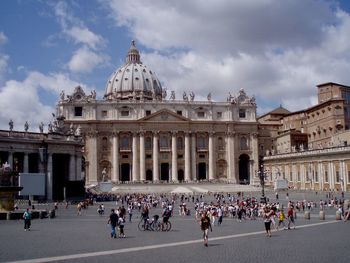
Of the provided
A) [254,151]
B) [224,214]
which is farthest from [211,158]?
[224,214]

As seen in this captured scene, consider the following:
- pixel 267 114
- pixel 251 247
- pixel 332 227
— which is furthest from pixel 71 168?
pixel 267 114

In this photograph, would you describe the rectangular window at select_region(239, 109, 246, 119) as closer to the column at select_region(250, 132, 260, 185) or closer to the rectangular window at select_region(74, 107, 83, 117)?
the column at select_region(250, 132, 260, 185)

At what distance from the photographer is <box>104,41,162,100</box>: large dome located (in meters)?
109

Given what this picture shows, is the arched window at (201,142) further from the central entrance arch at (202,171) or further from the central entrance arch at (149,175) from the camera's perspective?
the central entrance arch at (149,175)

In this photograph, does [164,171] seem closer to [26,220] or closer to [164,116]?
[164,116]

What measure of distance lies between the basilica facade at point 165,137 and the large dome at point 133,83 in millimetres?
22336

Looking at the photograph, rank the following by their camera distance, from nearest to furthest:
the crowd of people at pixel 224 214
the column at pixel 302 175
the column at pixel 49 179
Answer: the crowd of people at pixel 224 214 < the column at pixel 49 179 < the column at pixel 302 175

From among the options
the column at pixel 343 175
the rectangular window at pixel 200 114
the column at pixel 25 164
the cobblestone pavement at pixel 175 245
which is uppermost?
the rectangular window at pixel 200 114

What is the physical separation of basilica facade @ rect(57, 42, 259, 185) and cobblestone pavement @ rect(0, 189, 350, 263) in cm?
6017

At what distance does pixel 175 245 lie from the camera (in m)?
15.5

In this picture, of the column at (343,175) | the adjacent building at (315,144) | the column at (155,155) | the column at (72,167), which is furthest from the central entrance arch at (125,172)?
the column at (343,175)

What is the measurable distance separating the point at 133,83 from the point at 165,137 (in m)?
29.7

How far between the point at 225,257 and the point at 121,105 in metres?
71.3

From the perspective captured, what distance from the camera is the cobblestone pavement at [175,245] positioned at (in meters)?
12.8
